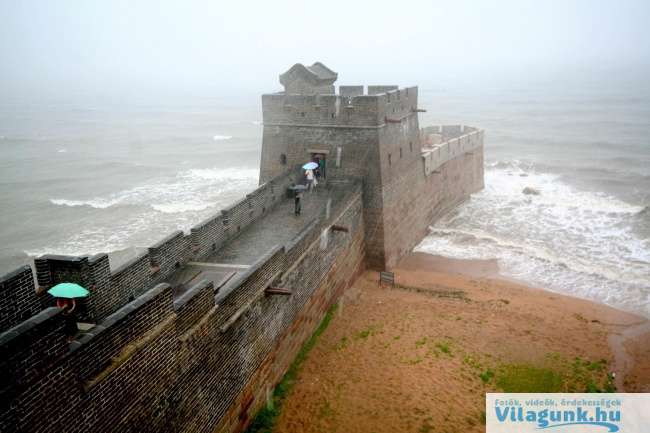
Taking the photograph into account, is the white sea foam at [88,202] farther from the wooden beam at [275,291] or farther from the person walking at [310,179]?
the wooden beam at [275,291]

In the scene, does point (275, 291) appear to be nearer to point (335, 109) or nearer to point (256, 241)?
point (256, 241)

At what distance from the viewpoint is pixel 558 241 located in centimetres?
2292

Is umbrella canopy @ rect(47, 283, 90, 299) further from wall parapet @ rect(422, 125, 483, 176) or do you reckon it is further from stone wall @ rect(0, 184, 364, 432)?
wall parapet @ rect(422, 125, 483, 176)

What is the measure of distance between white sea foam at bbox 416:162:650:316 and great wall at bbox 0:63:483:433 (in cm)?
258

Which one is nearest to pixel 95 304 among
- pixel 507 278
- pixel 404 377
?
pixel 404 377

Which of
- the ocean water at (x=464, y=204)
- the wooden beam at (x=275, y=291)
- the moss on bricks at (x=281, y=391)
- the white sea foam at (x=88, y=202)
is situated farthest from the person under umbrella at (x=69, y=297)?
the white sea foam at (x=88, y=202)

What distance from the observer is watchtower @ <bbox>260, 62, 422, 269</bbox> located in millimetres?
17141

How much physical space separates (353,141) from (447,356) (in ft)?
26.4

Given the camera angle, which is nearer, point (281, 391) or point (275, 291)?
point (275, 291)

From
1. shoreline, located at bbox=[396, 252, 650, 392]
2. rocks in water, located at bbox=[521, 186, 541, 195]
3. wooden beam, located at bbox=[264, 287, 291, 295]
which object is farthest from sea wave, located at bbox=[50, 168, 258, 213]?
wooden beam, located at bbox=[264, 287, 291, 295]

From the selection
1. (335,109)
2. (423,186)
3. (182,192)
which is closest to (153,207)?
(182,192)

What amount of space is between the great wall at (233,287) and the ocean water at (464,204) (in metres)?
4.88

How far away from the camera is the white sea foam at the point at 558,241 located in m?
18.5

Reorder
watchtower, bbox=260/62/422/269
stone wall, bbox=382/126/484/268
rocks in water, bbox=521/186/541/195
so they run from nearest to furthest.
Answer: watchtower, bbox=260/62/422/269 → stone wall, bbox=382/126/484/268 → rocks in water, bbox=521/186/541/195
